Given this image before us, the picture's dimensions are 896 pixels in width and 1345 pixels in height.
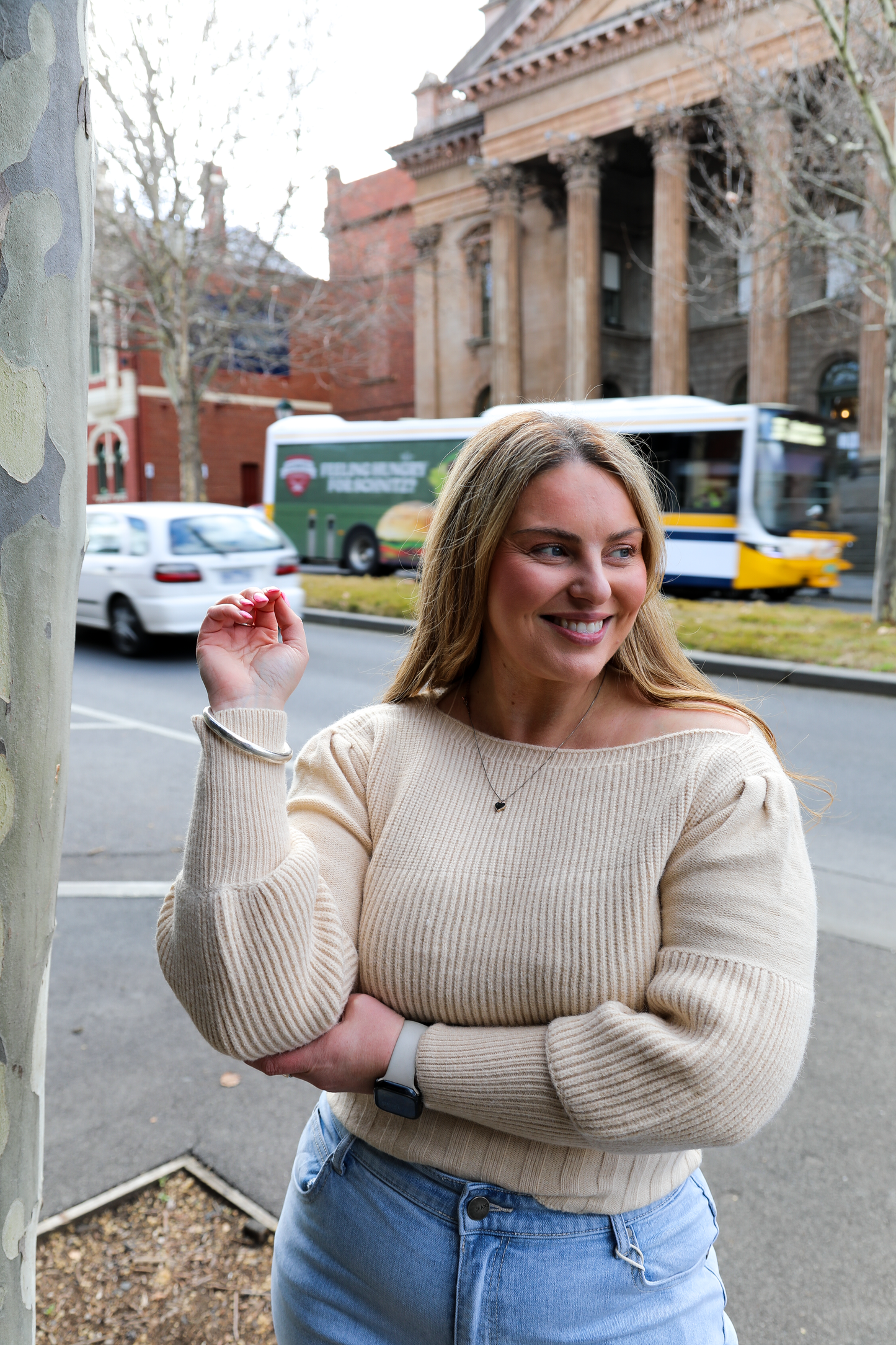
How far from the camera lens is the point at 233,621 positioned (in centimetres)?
157

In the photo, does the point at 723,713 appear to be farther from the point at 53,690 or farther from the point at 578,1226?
the point at 53,690

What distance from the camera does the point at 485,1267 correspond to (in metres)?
1.46

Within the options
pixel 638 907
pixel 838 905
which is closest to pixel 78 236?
pixel 638 907

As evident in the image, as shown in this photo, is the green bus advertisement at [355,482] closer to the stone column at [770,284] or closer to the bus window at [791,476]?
the bus window at [791,476]

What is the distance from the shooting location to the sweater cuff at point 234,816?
56.6 inches

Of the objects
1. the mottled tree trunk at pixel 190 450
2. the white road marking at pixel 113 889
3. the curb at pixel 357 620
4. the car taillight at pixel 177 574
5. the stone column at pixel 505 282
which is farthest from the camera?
the stone column at pixel 505 282

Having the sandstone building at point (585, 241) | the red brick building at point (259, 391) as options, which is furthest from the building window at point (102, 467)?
the sandstone building at point (585, 241)

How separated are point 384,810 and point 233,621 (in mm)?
378

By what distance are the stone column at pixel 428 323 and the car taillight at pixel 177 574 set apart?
25.0 meters

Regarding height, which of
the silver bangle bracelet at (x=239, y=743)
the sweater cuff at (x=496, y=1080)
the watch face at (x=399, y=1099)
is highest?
the silver bangle bracelet at (x=239, y=743)

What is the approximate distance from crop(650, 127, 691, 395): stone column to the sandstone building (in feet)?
0.16

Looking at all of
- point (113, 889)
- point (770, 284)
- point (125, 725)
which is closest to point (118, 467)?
point (770, 284)

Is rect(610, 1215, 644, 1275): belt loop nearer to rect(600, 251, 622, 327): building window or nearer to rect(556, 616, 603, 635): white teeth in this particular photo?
rect(556, 616, 603, 635): white teeth

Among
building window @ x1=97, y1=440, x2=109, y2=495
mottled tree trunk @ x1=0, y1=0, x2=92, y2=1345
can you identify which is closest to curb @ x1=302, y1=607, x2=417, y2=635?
mottled tree trunk @ x1=0, y1=0, x2=92, y2=1345
